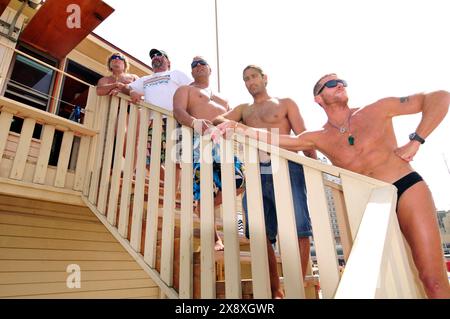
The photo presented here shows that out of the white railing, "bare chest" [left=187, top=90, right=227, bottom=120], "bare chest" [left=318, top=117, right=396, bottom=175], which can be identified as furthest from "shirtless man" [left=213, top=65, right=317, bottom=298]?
the white railing

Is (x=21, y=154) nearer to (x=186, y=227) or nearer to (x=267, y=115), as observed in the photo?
(x=186, y=227)

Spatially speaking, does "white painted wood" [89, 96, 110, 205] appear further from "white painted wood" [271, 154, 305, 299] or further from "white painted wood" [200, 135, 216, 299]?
"white painted wood" [271, 154, 305, 299]

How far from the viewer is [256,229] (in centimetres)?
141

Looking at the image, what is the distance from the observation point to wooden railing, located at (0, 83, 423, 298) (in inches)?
36.8

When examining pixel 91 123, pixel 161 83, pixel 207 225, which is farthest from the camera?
pixel 161 83

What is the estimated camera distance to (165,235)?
1.84m

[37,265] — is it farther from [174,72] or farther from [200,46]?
[200,46]

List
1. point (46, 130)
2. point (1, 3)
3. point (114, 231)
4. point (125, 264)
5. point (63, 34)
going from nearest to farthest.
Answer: point (114, 231) → point (46, 130) → point (1, 3) → point (63, 34) → point (125, 264)

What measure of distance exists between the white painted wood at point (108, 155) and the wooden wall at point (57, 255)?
1982 millimetres

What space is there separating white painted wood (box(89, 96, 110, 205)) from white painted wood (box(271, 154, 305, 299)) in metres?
2.02

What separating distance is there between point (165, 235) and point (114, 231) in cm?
70

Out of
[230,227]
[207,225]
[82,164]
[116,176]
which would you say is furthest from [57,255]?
[230,227]

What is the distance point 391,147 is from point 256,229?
3.60ft
